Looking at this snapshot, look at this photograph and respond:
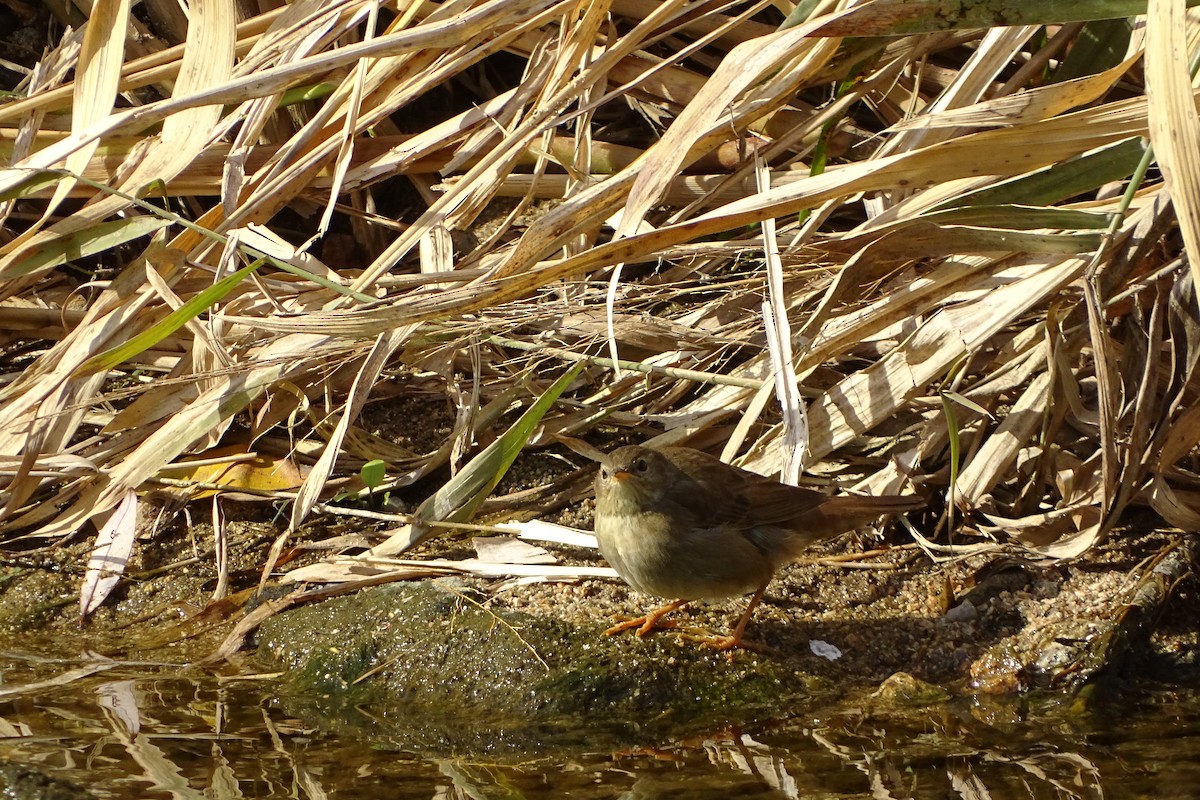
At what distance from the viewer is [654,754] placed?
342 centimetres

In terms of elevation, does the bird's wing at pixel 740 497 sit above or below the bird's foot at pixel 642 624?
above

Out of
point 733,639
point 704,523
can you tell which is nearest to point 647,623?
point 733,639

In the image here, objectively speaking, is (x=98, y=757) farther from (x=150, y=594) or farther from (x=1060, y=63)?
(x=1060, y=63)

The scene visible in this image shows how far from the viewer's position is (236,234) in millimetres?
4410

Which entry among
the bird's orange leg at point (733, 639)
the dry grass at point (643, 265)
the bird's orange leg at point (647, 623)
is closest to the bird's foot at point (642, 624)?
the bird's orange leg at point (647, 623)

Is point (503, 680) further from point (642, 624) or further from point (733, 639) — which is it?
point (733, 639)

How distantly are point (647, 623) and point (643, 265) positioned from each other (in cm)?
202

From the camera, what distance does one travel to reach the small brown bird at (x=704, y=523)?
13.1 ft

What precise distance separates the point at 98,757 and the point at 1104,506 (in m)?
2.86

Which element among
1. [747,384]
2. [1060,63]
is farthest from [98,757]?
[1060,63]

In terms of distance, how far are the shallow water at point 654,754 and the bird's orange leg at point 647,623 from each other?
437mm

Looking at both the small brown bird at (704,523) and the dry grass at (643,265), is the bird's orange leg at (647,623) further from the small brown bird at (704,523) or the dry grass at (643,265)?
the dry grass at (643,265)

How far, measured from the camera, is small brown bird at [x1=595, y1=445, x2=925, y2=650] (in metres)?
4.00

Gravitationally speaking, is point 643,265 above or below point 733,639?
above
